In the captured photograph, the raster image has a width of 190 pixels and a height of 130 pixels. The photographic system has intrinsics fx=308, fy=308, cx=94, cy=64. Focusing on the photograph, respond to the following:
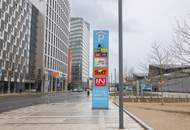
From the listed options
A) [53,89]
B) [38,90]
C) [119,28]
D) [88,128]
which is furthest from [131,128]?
[53,89]

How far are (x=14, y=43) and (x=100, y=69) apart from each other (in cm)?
5949

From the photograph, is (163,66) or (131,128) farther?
(163,66)

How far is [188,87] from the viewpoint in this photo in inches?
3017

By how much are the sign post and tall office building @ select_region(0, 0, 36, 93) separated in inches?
1960

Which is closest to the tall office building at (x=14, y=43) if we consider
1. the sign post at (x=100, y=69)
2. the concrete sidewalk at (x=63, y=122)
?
the sign post at (x=100, y=69)

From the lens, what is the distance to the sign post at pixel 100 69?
24.5 m

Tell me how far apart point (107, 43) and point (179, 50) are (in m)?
5.86

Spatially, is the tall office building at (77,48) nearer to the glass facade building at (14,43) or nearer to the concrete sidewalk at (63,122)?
the glass facade building at (14,43)

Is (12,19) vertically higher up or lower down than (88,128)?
higher up

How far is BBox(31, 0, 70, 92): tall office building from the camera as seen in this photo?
343ft

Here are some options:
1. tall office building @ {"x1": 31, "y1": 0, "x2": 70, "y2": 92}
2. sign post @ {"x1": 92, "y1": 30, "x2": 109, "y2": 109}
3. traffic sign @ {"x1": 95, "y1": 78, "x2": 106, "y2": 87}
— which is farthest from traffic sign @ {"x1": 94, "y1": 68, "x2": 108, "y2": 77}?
tall office building @ {"x1": 31, "y1": 0, "x2": 70, "y2": 92}

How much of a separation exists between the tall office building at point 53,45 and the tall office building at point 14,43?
9.87 metres

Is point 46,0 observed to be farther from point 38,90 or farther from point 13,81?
point 13,81

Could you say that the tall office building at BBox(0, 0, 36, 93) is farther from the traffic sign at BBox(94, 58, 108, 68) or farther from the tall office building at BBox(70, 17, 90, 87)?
the tall office building at BBox(70, 17, 90, 87)
